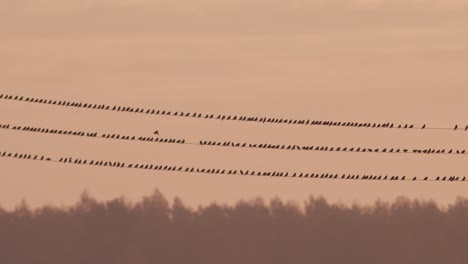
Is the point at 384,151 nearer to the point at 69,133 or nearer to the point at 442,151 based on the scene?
the point at 442,151

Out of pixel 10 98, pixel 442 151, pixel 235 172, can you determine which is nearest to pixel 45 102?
pixel 10 98

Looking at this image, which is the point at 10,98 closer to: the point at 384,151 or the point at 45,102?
the point at 45,102

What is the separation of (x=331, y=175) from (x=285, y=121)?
3450 millimetres

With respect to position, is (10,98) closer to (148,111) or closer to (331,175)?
(148,111)

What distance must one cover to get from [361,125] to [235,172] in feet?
19.0

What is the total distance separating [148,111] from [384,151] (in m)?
11.1

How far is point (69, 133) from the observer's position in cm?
12638

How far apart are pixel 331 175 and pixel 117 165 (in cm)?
902

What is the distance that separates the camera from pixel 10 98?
123125 mm

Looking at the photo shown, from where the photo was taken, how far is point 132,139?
414ft

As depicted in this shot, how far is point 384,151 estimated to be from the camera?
128 metres

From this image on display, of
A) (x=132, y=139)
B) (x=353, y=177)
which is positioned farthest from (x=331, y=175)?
(x=132, y=139)

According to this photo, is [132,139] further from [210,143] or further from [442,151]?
[442,151]

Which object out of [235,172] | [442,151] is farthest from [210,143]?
[442,151]
